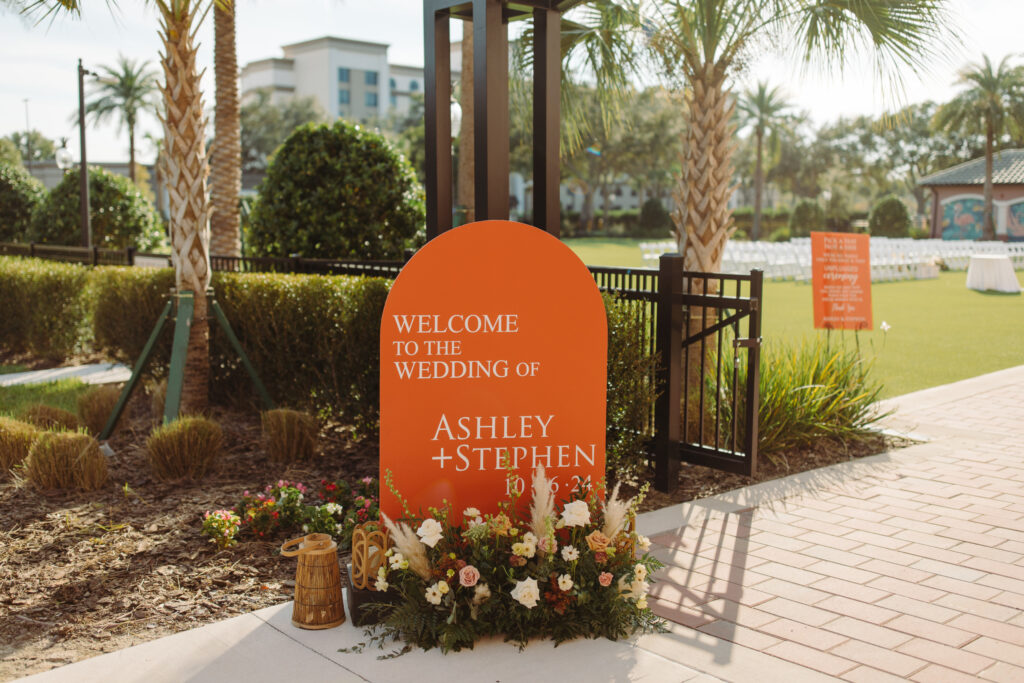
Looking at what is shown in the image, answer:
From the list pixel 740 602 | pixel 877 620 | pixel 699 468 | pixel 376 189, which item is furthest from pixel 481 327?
pixel 376 189

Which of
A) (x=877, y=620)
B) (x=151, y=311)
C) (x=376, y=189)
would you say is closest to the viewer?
(x=877, y=620)

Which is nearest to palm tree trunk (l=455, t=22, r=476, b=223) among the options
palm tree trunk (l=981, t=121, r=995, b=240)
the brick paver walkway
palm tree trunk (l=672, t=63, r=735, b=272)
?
palm tree trunk (l=672, t=63, r=735, b=272)

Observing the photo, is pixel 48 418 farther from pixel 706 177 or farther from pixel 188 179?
pixel 706 177

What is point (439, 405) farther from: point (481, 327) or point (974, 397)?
point (974, 397)

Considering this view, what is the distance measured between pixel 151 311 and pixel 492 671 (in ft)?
21.7

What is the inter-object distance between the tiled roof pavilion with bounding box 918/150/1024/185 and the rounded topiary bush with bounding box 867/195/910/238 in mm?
3564

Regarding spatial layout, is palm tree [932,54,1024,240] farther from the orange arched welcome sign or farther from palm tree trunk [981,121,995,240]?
the orange arched welcome sign

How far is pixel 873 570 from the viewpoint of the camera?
435cm

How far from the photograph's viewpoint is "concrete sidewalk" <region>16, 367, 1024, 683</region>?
330cm

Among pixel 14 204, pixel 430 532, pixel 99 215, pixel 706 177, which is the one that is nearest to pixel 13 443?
pixel 430 532

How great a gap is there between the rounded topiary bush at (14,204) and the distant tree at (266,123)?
5587cm

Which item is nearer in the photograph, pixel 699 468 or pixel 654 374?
pixel 654 374

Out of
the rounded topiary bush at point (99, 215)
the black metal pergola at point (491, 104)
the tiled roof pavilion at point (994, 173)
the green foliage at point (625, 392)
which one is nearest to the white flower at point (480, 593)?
the black metal pergola at point (491, 104)

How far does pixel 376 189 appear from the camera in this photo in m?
10.1
